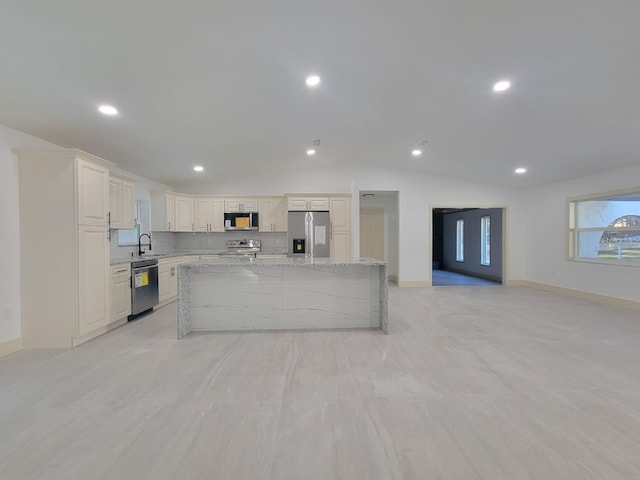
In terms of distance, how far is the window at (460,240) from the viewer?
1045 centimetres

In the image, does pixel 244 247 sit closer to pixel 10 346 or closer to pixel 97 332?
pixel 97 332

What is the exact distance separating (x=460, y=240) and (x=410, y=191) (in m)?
5.01

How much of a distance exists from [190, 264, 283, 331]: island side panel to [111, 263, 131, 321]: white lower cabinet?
1085 mm

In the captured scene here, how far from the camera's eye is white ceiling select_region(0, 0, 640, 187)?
212cm

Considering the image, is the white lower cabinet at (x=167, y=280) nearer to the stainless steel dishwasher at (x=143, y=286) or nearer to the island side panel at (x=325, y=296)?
the stainless steel dishwasher at (x=143, y=286)

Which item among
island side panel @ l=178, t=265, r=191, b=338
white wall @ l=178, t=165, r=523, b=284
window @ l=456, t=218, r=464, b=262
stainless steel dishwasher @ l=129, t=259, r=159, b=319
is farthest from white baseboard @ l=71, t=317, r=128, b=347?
window @ l=456, t=218, r=464, b=262

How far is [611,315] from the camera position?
4.38 metres

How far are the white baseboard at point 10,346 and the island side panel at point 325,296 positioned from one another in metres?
2.93

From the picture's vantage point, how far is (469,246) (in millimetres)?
9852

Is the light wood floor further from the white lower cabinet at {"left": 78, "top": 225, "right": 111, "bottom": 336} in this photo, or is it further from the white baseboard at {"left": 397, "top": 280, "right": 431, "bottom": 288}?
the white baseboard at {"left": 397, "top": 280, "right": 431, "bottom": 288}

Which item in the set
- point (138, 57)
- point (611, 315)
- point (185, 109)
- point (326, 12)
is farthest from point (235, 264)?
point (611, 315)

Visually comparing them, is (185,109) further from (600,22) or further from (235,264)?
(600,22)

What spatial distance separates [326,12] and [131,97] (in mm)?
2189

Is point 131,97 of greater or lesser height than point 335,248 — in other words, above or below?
above
